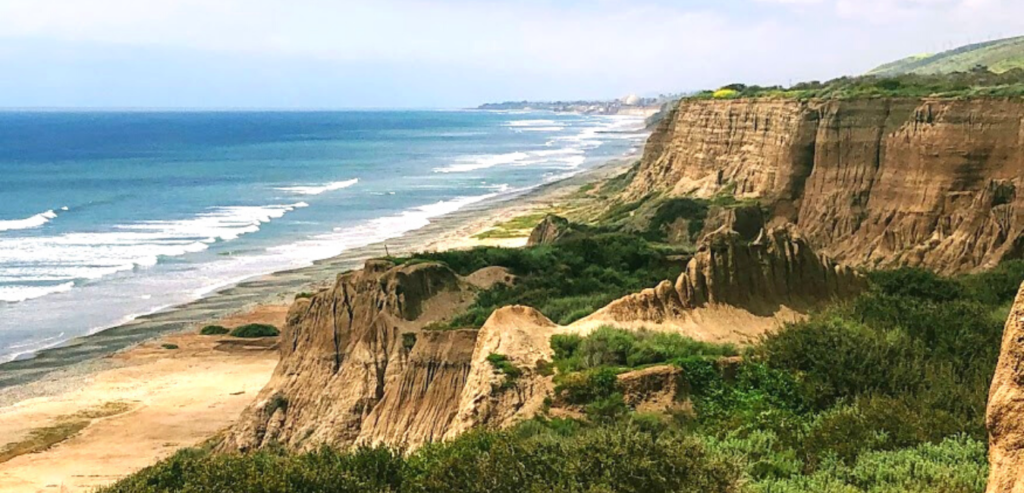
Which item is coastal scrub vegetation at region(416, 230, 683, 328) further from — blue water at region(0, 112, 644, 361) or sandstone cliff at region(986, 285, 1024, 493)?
blue water at region(0, 112, 644, 361)

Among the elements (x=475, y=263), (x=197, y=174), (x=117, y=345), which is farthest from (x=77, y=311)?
(x=197, y=174)

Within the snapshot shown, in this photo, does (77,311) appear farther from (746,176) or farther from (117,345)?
(746,176)

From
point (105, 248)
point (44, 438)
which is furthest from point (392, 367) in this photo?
point (105, 248)

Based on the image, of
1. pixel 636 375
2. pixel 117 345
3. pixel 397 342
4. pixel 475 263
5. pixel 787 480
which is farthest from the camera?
pixel 117 345

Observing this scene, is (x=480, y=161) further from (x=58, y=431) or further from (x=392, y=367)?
(x=392, y=367)

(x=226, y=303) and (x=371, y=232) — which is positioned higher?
(x=226, y=303)

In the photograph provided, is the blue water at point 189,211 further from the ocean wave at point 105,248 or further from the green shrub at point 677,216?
the green shrub at point 677,216
